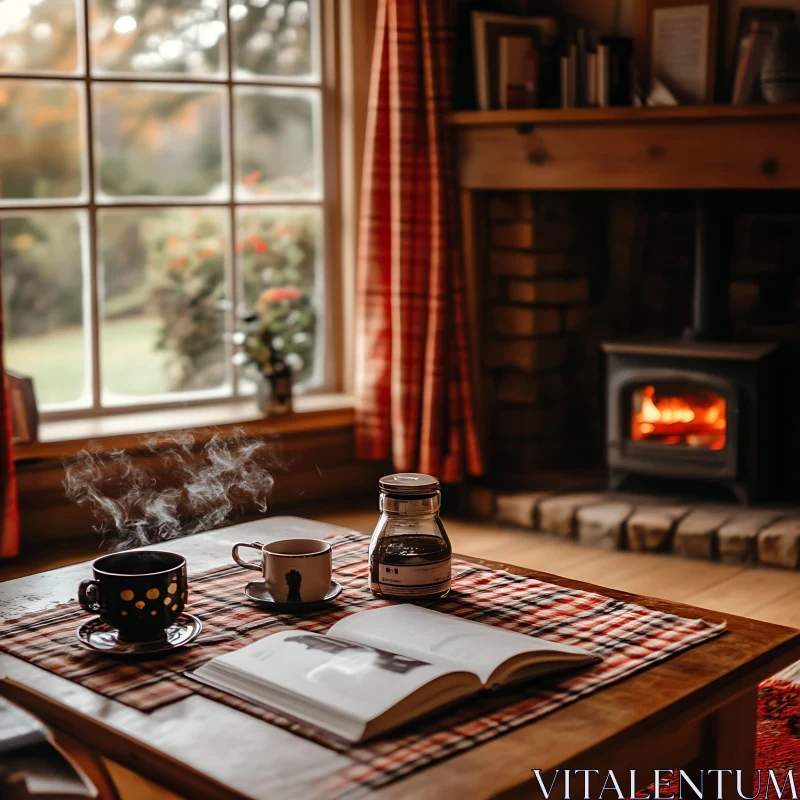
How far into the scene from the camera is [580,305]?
13.5 ft

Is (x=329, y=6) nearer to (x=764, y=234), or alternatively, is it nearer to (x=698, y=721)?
(x=764, y=234)

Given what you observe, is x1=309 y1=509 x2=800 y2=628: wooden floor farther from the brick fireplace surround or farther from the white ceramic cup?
the white ceramic cup

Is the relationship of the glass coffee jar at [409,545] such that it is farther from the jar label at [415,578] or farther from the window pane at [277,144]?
the window pane at [277,144]

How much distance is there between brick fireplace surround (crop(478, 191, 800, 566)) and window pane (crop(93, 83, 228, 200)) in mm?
973

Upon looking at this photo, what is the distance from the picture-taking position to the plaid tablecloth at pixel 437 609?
42.6 inches

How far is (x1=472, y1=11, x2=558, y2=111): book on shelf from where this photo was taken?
12.4 ft

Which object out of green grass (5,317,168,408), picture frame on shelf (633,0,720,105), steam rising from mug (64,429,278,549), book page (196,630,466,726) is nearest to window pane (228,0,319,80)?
green grass (5,317,168,408)

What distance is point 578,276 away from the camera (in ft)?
13.4

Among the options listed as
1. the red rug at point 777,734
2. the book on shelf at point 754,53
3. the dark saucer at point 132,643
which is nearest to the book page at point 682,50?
the book on shelf at point 754,53

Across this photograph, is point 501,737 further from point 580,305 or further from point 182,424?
point 580,305

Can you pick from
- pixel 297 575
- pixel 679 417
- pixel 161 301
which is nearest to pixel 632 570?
pixel 679 417

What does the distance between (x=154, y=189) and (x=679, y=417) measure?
185 cm

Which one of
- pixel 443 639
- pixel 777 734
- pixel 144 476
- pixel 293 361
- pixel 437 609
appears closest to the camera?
pixel 443 639

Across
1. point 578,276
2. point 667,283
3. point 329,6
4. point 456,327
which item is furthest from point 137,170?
point 667,283
